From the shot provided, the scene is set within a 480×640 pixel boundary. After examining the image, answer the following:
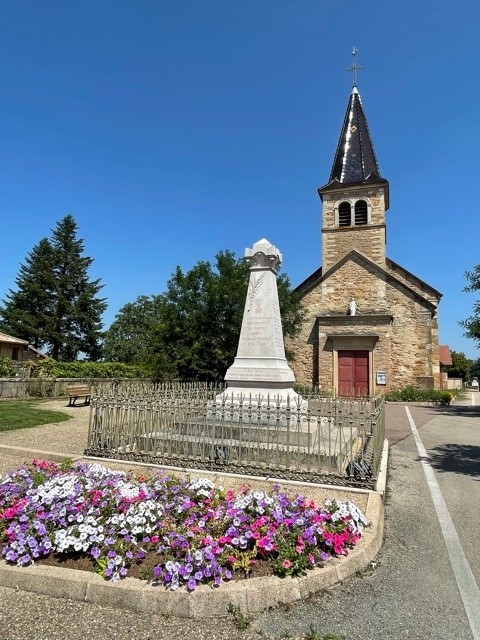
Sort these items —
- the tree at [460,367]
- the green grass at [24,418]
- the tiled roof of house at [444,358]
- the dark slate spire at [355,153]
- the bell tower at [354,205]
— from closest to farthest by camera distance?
the green grass at [24,418]
the bell tower at [354,205]
the dark slate spire at [355,153]
the tiled roof of house at [444,358]
the tree at [460,367]

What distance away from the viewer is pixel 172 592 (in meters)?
2.94

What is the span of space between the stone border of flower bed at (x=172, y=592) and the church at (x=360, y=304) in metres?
19.9

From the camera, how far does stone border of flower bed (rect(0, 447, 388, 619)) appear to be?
9.52 ft

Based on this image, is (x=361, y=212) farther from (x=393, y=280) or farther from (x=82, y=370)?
(x=82, y=370)

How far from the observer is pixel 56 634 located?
262 centimetres

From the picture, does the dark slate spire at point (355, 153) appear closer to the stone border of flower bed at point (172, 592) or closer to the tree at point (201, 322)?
the tree at point (201, 322)

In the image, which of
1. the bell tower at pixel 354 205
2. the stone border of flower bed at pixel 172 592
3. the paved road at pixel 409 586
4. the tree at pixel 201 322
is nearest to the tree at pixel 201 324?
the tree at pixel 201 322

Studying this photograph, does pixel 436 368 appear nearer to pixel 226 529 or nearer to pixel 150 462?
pixel 150 462

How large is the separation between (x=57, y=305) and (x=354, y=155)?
3523 cm

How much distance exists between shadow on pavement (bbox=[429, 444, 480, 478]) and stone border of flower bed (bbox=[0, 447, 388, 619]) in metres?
5.01

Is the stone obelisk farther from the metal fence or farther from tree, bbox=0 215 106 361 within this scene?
tree, bbox=0 215 106 361

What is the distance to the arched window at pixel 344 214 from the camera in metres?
27.3

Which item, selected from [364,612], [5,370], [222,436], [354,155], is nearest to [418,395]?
[354,155]

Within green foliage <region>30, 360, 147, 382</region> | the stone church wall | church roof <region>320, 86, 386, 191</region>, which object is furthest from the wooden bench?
church roof <region>320, 86, 386, 191</region>
